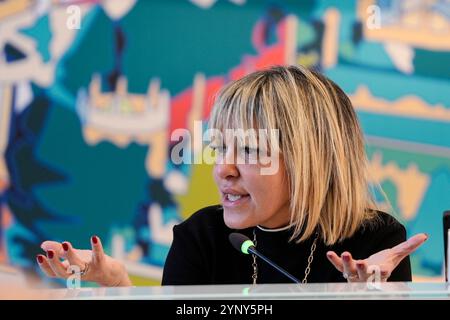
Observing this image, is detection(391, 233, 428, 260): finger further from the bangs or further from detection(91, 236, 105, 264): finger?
detection(91, 236, 105, 264): finger

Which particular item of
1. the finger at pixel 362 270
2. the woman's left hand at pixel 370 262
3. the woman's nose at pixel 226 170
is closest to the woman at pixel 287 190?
the woman's nose at pixel 226 170

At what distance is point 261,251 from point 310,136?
0.22 metres

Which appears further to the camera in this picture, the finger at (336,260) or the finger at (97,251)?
the finger at (97,251)

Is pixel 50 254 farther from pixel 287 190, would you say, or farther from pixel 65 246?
pixel 287 190

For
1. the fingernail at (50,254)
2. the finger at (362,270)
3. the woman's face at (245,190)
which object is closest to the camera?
the finger at (362,270)

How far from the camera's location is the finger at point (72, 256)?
3.72 ft

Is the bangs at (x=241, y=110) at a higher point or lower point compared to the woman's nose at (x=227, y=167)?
higher

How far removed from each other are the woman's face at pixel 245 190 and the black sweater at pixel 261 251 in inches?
3.2

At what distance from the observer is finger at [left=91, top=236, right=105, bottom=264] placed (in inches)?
44.4

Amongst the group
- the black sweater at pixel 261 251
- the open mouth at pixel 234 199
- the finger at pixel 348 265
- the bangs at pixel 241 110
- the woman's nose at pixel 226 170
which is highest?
the bangs at pixel 241 110

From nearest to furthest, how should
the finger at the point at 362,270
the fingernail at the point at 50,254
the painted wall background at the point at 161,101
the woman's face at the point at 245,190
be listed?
the finger at the point at 362,270 → the fingernail at the point at 50,254 → the woman's face at the point at 245,190 → the painted wall background at the point at 161,101

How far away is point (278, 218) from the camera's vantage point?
137 cm

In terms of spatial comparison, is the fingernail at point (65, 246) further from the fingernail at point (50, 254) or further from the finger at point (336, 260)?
the finger at point (336, 260)

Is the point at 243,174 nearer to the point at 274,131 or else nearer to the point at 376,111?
the point at 274,131
